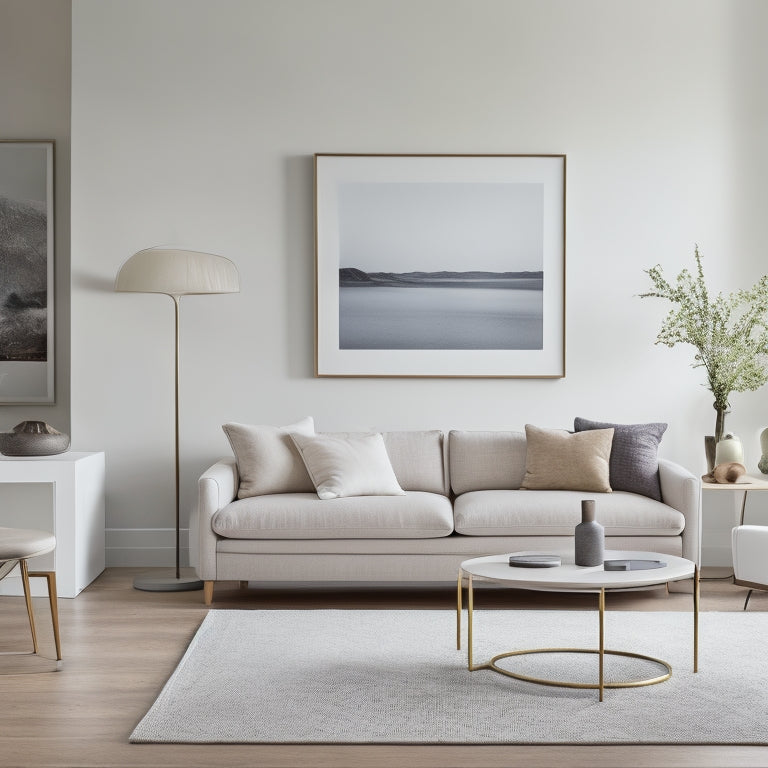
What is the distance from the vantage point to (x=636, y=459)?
507 cm

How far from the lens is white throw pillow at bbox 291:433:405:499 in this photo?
482 centimetres

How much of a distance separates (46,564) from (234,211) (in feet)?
7.30

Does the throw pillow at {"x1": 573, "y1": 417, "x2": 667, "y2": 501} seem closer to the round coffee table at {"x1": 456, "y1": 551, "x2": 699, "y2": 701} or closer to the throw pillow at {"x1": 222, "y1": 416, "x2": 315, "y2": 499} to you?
the round coffee table at {"x1": 456, "y1": 551, "x2": 699, "y2": 701}

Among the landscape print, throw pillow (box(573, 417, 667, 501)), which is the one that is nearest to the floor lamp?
the landscape print

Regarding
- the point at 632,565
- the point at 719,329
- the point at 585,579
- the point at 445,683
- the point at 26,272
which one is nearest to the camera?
the point at 585,579

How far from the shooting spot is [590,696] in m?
3.26

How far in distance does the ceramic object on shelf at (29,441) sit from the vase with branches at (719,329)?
3.37m

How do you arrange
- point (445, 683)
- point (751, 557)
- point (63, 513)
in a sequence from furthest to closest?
point (63, 513) → point (751, 557) → point (445, 683)

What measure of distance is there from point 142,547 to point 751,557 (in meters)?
3.31

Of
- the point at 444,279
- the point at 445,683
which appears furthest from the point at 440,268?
the point at 445,683

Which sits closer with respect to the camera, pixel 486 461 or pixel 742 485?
pixel 742 485

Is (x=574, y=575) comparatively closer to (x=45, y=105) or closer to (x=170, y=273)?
(x=170, y=273)

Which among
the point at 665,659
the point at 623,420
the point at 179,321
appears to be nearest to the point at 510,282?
the point at 623,420

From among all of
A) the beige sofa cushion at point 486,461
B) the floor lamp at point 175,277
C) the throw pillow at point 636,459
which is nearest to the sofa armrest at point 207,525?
the floor lamp at point 175,277
